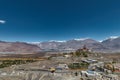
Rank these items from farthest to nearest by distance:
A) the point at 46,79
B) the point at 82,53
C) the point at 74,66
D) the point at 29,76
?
1. the point at 82,53
2. the point at 74,66
3. the point at 29,76
4. the point at 46,79

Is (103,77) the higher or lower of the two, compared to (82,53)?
lower

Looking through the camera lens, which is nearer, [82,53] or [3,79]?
[3,79]

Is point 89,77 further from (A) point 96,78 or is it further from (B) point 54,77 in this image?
(B) point 54,77

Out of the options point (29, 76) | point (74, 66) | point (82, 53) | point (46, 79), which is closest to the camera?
point (46, 79)

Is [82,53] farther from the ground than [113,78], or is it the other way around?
[82,53]

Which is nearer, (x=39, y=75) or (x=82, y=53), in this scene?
(x=39, y=75)

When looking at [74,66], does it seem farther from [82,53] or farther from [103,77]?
[82,53]

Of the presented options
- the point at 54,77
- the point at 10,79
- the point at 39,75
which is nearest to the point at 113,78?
the point at 54,77

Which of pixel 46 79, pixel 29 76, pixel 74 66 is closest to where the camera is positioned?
pixel 46 79

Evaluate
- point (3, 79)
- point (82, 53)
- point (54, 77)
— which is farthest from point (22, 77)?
point (82, 53)
